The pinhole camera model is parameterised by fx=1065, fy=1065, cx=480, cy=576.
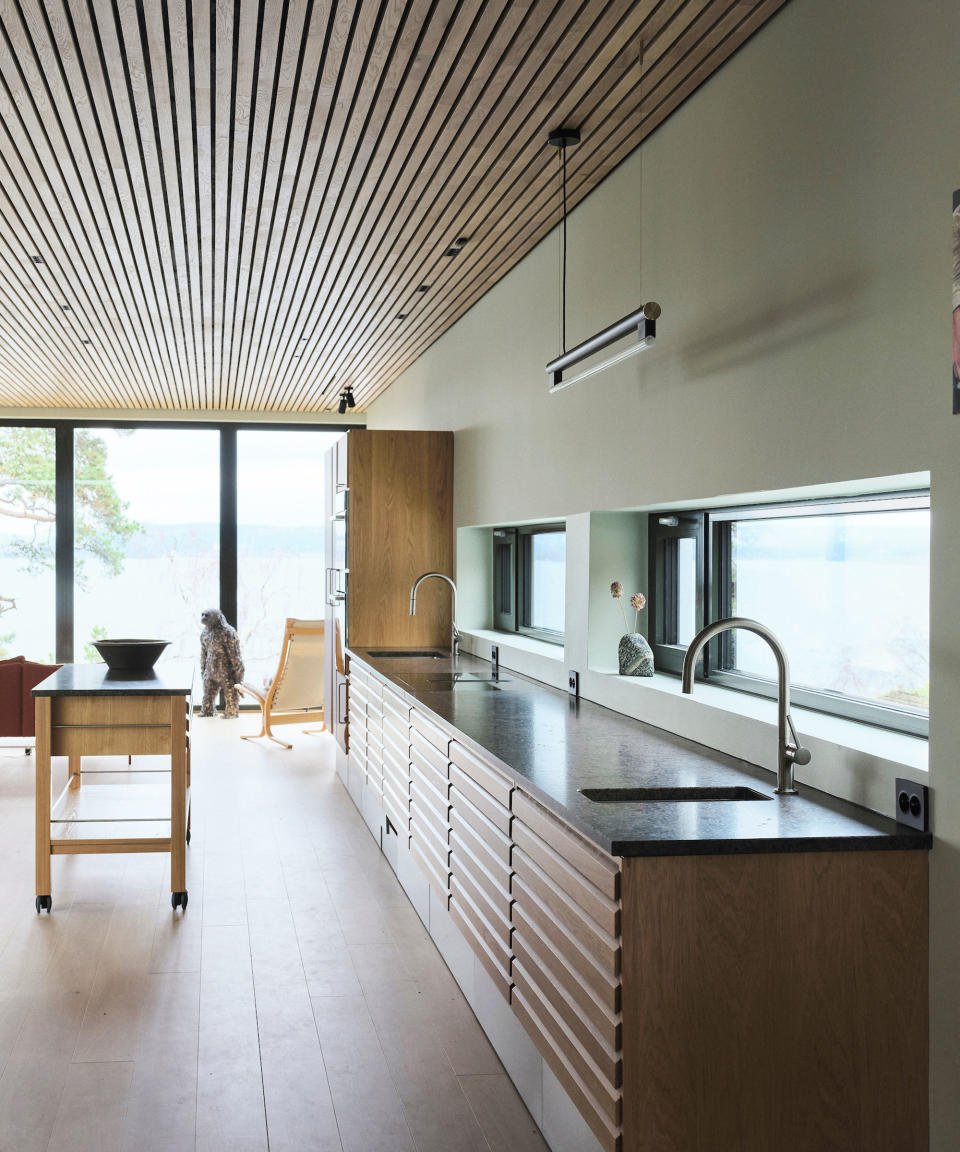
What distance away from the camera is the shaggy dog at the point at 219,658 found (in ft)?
30.0

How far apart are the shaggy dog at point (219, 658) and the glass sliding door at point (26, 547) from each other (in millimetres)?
1495

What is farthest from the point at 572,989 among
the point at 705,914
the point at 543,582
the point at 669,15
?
the point at 543,582

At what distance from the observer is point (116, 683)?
4.41 metres

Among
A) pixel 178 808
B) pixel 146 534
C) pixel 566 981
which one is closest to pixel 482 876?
pixel 566 981

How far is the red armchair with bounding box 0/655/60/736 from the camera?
694 centimetres

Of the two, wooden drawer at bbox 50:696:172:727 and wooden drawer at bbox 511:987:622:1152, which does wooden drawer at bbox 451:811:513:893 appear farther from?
wooden drawer at bbox 50:696:172:727

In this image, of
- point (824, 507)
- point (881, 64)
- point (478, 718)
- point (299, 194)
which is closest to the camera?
point (881, 64)

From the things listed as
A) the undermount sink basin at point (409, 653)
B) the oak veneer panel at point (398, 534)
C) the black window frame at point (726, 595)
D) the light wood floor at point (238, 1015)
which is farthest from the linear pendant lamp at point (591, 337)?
the undermount sink basin at point (409, 653)

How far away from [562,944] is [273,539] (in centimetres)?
817

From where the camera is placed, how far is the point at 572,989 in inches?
85.0

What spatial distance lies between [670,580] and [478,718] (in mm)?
1021

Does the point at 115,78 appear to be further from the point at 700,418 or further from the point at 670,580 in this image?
the point at 670,580

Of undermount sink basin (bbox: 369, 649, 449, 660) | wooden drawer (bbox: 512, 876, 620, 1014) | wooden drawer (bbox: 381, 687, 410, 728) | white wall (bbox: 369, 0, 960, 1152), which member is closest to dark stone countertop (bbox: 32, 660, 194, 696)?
wooden drawer (bbox: 381, 687, 410, 728)

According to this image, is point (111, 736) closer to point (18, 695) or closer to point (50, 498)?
point (18, 695)
